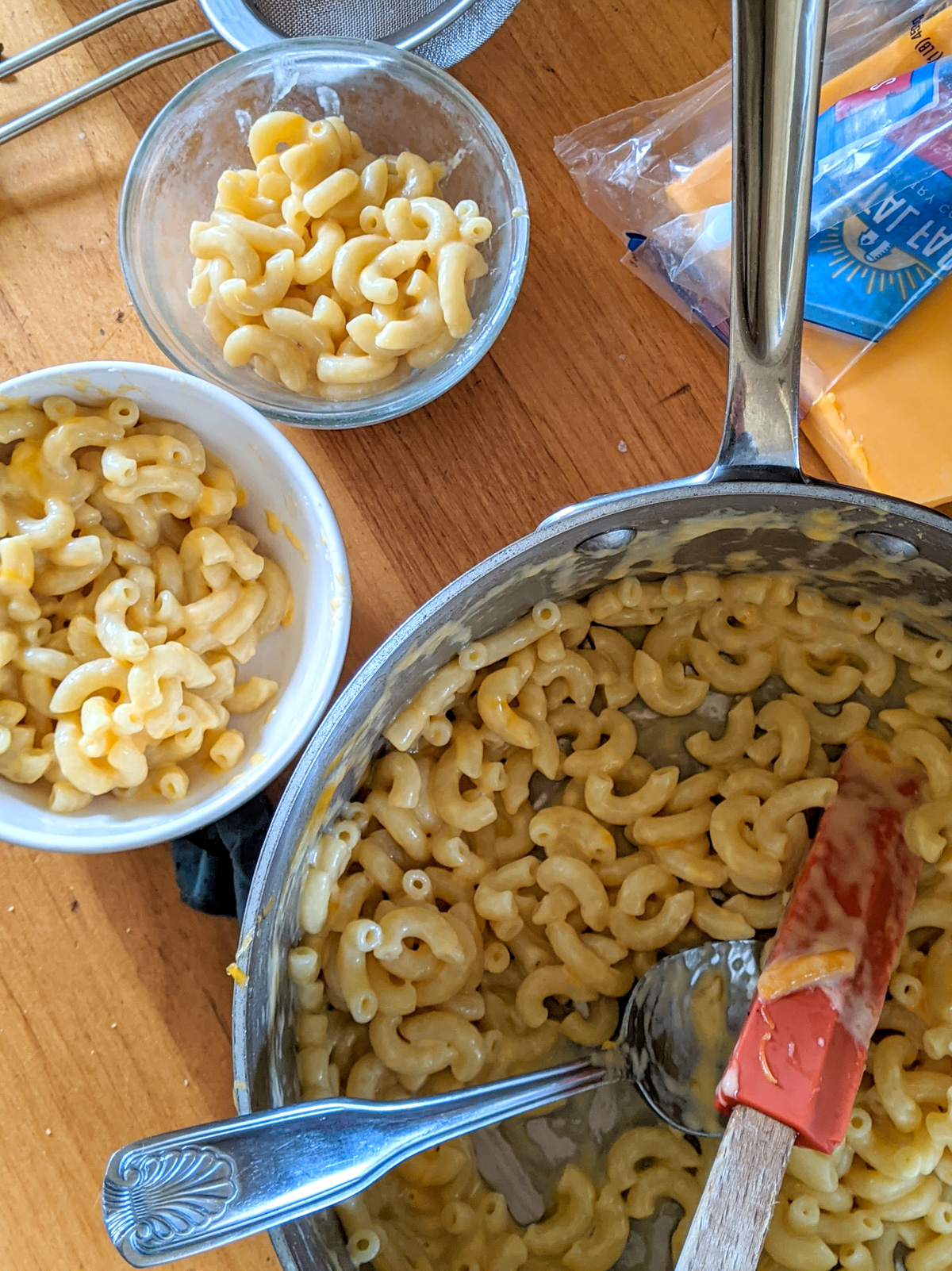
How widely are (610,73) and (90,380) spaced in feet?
1.64

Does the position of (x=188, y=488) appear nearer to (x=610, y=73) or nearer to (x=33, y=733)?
(x=33, y=733)

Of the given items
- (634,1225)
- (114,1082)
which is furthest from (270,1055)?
(634,1225)

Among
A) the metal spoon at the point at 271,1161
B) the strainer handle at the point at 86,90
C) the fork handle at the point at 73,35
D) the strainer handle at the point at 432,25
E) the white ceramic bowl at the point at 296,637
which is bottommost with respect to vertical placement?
the metal spoon at the point at 271,1161

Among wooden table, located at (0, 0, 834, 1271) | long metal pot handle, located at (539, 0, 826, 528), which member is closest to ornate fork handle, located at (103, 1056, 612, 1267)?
wooden table, located at (0, 0, 834, 1271)

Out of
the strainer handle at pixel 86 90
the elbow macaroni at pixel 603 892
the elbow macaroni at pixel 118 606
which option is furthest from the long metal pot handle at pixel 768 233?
the strainer handle at pixel 86 90

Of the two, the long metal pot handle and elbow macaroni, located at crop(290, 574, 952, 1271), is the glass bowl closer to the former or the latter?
elbow macaroni, located at crop(290, 574, 952, 1271)

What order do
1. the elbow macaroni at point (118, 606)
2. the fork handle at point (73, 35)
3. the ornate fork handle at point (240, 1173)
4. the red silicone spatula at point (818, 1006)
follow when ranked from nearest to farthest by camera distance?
the ornate fork handle at point (240, 1173), the red silicone spatula at point (818, 1006), the elbow macaroni at point (118, 606), the fork handle at point (73, 35)

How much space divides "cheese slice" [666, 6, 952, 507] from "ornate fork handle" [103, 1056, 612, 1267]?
0.56 meters

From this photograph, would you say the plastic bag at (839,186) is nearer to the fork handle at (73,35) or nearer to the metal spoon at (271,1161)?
the fork handle at (73,35)

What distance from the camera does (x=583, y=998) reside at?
788 mm

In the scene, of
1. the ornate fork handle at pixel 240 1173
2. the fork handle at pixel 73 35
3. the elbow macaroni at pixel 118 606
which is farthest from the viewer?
the fork handle at pixel 73 35

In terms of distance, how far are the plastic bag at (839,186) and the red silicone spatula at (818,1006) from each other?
0.25 m

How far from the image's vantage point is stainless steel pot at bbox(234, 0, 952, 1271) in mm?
545

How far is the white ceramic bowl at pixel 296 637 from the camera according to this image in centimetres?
70
